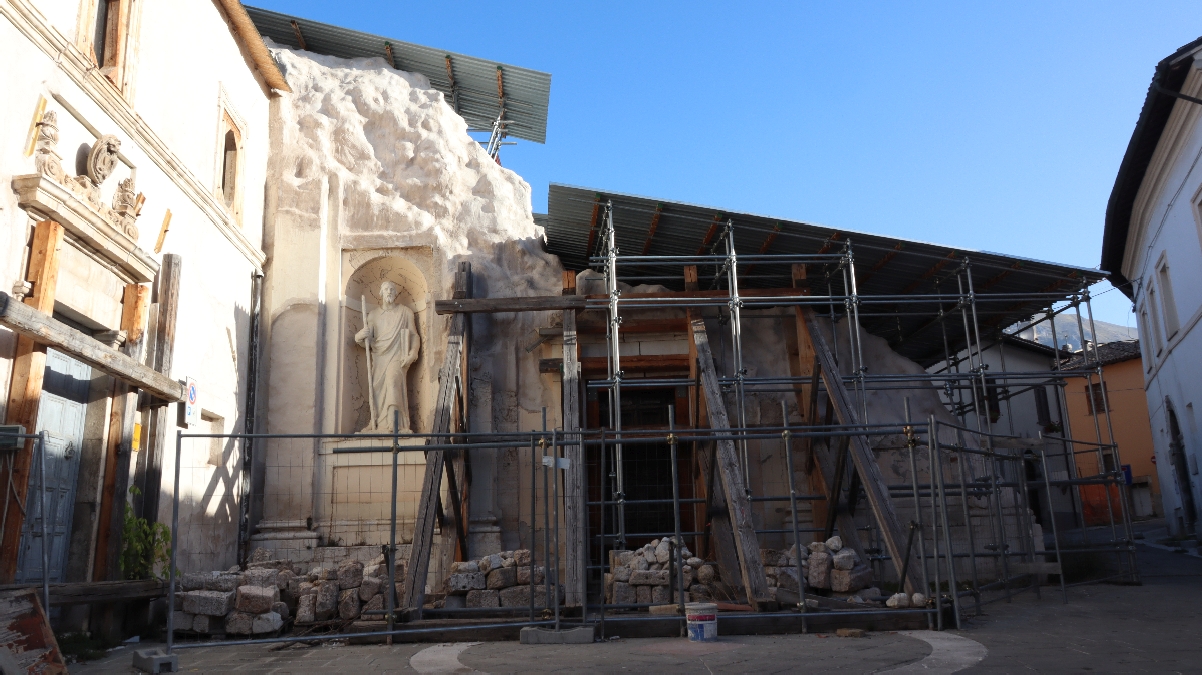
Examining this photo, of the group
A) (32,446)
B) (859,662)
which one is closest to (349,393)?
(32,446)

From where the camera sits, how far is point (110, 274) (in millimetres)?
9117

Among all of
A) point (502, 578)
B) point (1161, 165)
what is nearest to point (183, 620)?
point (502, 578)

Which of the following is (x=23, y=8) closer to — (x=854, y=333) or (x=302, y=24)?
(x=302, y=24)

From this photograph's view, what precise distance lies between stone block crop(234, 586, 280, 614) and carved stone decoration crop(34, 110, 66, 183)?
13.7 ft

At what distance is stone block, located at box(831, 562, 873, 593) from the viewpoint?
981cm

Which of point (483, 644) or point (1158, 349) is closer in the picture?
point (483, 644)

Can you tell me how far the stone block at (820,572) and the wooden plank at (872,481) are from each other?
2.19ft

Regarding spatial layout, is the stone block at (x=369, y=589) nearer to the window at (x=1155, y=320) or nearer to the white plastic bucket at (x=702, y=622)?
the white plastic bucket at (x=702, y=622)

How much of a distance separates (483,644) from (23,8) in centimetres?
651

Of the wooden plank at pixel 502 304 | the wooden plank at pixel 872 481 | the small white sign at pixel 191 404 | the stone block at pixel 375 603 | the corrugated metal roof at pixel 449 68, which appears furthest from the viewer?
the corrugated metal roof at pixel 449 68

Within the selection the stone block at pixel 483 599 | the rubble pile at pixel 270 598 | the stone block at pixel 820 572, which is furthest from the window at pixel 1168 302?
the rubble pile at pixel 270 598

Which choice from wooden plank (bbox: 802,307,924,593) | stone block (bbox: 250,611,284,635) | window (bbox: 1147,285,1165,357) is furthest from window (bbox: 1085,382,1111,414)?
stone block (bbox: 250,611,284,635)

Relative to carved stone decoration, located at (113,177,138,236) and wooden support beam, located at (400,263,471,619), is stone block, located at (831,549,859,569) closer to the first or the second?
wooden support beam, located at (400,263,471,619)

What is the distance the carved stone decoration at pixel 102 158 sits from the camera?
8.64 m
